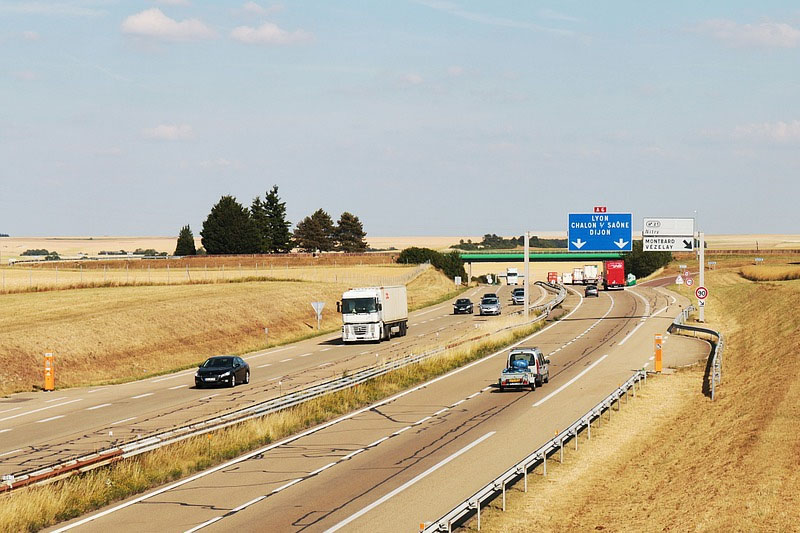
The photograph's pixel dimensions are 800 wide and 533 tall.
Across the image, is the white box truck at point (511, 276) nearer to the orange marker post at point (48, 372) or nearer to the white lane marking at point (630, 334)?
the white lane marking at point (630, 334)

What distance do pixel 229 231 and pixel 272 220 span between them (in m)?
16.4

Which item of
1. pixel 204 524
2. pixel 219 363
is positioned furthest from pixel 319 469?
pixel 219 363

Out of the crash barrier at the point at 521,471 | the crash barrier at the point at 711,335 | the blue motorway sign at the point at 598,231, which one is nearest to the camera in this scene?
the crash barrier at the point at 521,471

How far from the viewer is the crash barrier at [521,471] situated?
17.5m

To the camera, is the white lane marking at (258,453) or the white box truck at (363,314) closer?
the white lane marking at (258,453)

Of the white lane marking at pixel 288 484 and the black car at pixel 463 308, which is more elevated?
the white lane marking at pixel 288 484

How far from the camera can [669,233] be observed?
232 ft

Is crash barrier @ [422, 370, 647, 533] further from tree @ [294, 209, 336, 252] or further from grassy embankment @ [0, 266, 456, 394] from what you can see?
tree @ [294, 209, 336, 252]

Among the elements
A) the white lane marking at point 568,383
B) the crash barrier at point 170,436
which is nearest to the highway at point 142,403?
the crash barrier at point 170,436

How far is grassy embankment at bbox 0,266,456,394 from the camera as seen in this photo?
49.2 m

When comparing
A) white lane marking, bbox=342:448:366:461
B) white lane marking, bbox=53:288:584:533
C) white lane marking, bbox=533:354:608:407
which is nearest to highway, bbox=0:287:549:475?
white lane marking, bbox=53:288:584:533

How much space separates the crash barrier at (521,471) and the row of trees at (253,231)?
125 meters

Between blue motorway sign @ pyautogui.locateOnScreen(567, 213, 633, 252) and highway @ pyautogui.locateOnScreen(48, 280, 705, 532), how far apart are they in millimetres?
24345

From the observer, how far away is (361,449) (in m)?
27.8
